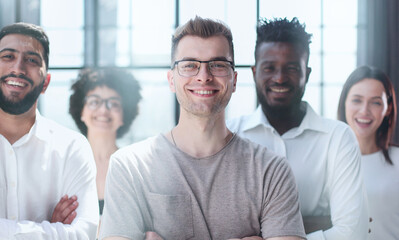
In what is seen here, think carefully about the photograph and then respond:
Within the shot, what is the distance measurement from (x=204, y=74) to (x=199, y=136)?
0.94 feet

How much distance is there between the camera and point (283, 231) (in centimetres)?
171

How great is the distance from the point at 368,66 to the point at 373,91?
0.48ft

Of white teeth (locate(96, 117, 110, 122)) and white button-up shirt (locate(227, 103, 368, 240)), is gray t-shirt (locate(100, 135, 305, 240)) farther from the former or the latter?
white teeth (locate(96, 117, 110, 122))

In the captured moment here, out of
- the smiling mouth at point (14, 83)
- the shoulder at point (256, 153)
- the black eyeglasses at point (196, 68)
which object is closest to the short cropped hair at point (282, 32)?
the black eyeglasses at point (196, 68)

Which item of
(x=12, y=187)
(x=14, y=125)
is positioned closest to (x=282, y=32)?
(x=14, y=125)

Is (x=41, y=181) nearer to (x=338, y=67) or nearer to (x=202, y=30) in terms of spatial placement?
(x=202, y=30)

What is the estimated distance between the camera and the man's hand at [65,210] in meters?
2.01

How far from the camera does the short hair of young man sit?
235cm

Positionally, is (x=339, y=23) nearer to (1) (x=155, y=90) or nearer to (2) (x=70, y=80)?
(1) (x=155, y=90)

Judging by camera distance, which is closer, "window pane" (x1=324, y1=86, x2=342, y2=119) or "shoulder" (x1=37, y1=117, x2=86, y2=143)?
"shoulder" (x1=37, y1=117, x2=86, y2=143)

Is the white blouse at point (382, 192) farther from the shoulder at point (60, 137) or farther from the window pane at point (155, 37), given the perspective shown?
the shoulder at point (60, 137)

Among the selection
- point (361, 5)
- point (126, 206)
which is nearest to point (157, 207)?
point (126, 206)

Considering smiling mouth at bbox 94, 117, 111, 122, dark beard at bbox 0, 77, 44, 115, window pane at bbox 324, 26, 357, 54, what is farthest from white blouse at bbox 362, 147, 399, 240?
dark beard at bbox 0, 77, 44, 115

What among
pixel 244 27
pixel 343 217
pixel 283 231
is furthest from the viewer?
pixel 244 27
